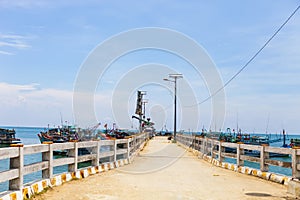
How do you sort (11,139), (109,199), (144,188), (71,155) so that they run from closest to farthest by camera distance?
(109,199) < (144,188) < (71,155) < (11,139)

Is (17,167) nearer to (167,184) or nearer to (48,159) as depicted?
(48,159)

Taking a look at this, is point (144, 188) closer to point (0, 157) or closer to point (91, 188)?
point (91, 188)

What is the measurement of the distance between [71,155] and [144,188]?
2863 mm

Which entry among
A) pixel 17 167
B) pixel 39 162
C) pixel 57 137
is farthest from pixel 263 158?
pixel 57 137

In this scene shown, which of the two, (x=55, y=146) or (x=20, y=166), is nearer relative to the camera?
(x=20, y=166)

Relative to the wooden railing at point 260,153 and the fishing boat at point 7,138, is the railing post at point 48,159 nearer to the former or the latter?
the wooden railing at point 260,153

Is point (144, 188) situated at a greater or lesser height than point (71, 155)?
lesser

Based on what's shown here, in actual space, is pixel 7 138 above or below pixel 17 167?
below

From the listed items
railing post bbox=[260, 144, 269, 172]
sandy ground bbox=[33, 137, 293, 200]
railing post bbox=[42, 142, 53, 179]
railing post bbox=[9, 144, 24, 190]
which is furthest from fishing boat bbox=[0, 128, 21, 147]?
railing post bbox=[9, 144, 24, 190]

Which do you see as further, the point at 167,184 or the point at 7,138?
the point at 7,138

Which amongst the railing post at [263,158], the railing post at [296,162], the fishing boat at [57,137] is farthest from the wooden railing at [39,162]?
the fishing boat at [57,137]

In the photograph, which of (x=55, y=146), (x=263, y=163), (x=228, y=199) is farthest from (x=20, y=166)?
(x=263, y=163)

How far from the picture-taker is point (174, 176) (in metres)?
13.7

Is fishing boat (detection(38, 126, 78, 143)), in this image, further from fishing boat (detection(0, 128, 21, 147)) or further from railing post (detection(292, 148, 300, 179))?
railing post (detection(292, 148, 300, 179))
